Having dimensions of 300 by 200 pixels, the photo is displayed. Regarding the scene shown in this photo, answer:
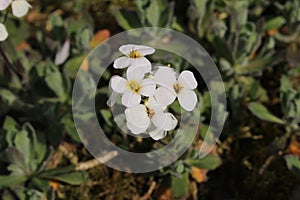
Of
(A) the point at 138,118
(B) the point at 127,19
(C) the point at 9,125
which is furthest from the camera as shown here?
(B) the point at 127,19

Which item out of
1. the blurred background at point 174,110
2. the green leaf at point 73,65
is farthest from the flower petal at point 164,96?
the green leaf at point 73,65

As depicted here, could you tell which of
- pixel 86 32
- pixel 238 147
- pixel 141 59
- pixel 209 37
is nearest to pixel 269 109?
pixel 238 147

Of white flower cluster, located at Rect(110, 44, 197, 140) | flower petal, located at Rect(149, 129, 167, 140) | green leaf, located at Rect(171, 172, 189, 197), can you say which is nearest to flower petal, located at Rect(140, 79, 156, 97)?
white flower cluster, located at Rect(110, 44, 197, 140)

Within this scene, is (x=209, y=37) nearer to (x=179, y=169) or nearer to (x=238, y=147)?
(x=238, y=147)

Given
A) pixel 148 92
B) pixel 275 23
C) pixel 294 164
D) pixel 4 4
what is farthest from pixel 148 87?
pixel 275 23

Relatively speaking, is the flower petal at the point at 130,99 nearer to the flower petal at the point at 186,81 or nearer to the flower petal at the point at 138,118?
the flower petal at the point at 138,118

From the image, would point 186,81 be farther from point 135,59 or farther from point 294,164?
point 294,164

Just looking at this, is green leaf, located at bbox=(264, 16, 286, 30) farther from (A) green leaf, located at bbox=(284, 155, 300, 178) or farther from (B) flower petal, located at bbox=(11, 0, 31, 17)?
(B) flower petal, located at bbox=(11, 0, 31, 17)
